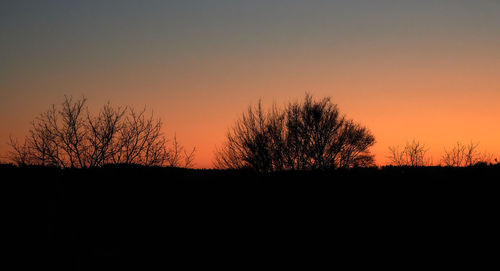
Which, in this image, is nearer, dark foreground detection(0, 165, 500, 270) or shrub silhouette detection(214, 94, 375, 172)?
dark foreground detection(0, 165, 500, 270)

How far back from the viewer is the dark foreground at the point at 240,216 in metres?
7.77

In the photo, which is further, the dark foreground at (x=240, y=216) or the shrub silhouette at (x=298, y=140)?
the shrub silhouette at (x=298, y=140)

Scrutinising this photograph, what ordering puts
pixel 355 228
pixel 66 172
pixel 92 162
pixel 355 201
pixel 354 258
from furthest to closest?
pixel 92 162 < pixel 66 172 < pixel 355 201 < pixel 355 228 < pixel 354 258

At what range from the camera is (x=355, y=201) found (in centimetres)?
897

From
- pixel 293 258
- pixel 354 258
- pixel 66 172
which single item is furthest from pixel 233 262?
pixel 66 172

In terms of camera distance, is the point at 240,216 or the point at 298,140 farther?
the point at 298,140

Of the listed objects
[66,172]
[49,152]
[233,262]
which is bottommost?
[233,262]

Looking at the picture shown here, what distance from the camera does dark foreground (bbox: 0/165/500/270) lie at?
777cm

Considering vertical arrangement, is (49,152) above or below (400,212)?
above

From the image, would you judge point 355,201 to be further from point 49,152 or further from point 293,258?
point 49,152

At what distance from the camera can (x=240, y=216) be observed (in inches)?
358

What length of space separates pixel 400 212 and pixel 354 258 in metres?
1.78

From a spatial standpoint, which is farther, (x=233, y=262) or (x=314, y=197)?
(x=314, y=197)

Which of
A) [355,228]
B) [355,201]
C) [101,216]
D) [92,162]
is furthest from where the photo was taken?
[92,162]
